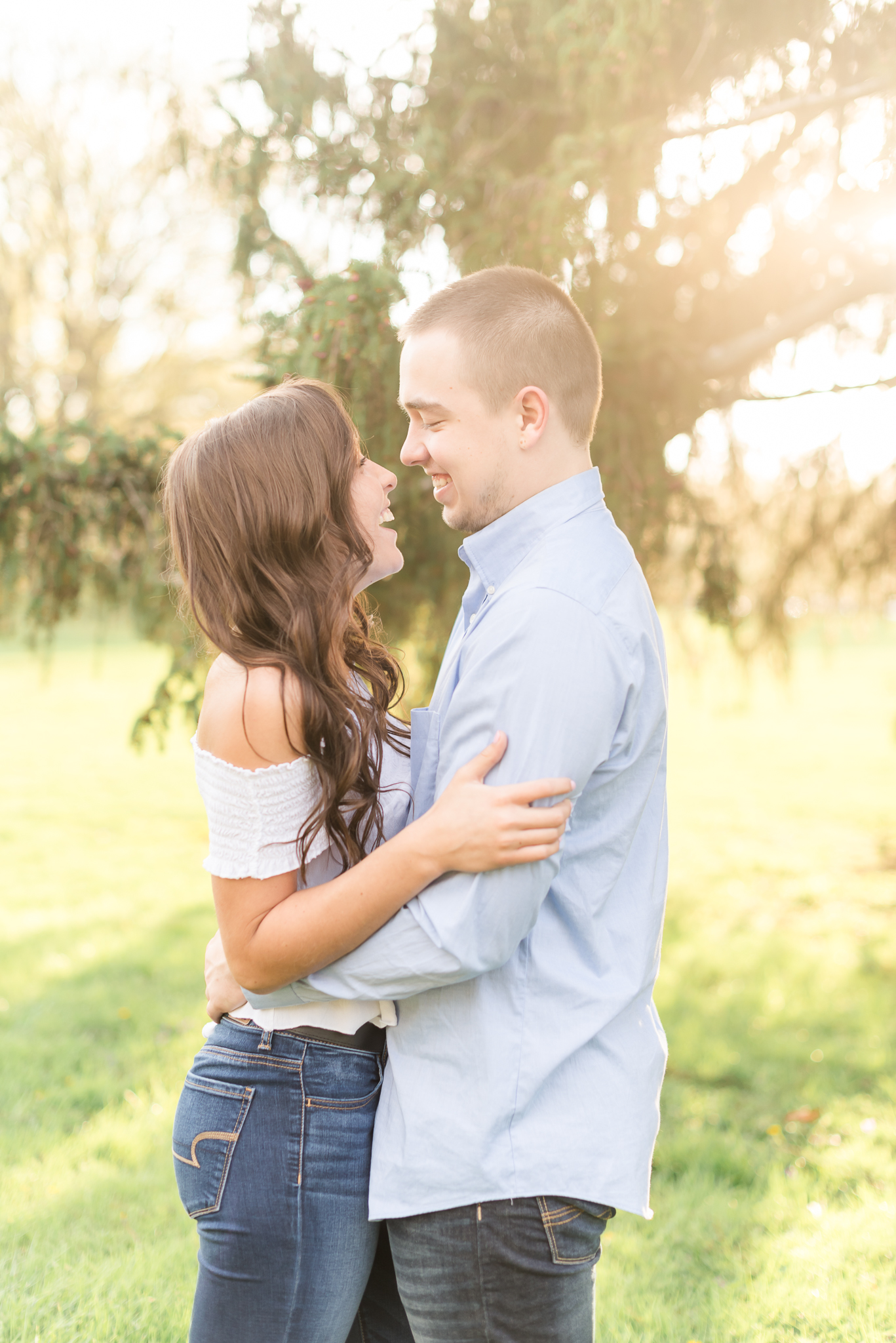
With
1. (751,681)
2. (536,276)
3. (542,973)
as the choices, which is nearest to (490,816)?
(542,973)

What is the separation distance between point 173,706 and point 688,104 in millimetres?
3114

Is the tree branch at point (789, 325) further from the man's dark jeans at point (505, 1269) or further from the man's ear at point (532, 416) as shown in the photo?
the man's dark jeans at point (505, 1269)

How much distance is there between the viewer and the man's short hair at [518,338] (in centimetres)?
163

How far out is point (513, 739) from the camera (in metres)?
1.36

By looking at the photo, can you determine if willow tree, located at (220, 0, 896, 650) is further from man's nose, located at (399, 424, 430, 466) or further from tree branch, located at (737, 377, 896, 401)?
man's nose, located at (399, 424, 430, 466)

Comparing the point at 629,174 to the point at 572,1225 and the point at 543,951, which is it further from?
the point at 572,1225

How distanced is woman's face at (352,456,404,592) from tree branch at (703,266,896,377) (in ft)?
9.65

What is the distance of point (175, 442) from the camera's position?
12.8 ft

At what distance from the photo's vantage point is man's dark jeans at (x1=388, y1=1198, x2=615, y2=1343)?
55.6 inches

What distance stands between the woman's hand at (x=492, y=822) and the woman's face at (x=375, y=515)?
0.48 m

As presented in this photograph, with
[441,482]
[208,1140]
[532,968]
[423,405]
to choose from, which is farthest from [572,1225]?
[423,405]

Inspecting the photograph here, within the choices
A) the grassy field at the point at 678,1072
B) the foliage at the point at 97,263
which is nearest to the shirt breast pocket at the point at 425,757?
the grassy field at the point at 678,1072

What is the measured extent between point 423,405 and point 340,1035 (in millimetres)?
1034

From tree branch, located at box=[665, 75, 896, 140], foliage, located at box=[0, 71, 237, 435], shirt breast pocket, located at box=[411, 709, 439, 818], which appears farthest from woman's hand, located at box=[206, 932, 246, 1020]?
foliage, located at box=[0, 71, 237, 435]
